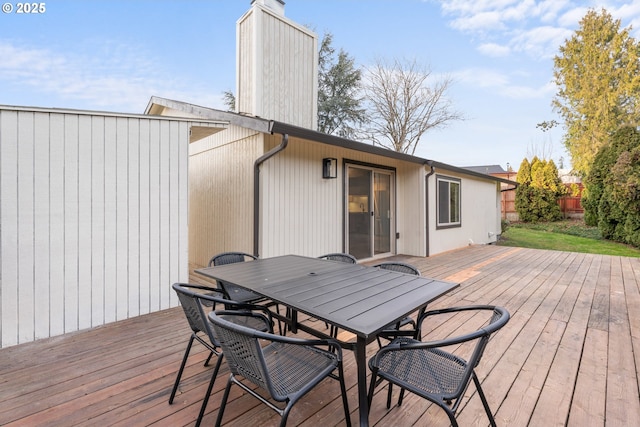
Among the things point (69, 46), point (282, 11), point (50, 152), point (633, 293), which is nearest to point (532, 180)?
point (633, 293)

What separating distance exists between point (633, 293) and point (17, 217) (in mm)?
7073

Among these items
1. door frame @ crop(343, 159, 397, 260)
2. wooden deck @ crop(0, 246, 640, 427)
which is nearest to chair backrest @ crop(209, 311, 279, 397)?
wooden deck @ crop(0, 246, 640, 427)

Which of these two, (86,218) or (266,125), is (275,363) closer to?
(86,218)

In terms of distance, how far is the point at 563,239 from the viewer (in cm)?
1028

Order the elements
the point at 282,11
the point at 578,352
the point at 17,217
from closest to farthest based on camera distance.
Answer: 1. the point at 578,352
2. the point at 17,217
3. the point at 282,11

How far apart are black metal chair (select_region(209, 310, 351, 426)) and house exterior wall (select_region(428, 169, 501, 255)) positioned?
6.15m

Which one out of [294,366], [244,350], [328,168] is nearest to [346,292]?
[294,366]

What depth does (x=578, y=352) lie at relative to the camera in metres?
2.40

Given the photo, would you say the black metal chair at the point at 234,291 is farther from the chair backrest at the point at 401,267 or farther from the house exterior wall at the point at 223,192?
the house exterior wall at the point at 223,192

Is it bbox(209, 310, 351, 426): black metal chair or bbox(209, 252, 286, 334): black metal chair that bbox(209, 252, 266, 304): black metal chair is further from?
bbox(209, 310, 351, 426): black metal chair

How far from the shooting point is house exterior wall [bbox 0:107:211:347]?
2.57m

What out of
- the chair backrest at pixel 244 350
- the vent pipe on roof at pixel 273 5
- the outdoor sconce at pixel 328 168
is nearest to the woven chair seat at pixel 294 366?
the chair backrest at pixel 244 350

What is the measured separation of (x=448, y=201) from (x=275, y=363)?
7421mm

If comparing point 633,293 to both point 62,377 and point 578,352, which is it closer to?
point 578,352
